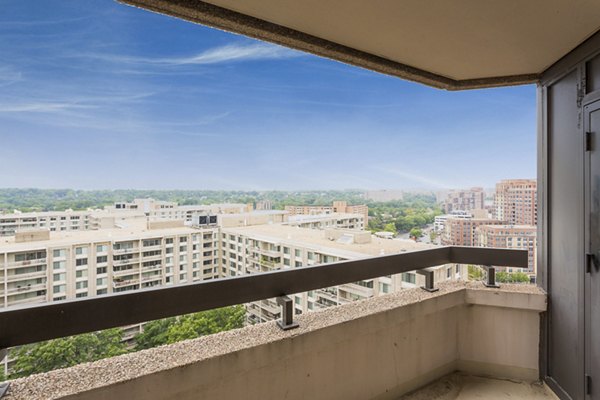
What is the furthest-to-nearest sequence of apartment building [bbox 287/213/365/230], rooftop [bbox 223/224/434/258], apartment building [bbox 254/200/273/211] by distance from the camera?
apartment building [bbox 254/200/273/211]
apartment building [bbox 287/213/365/230]
rooftop [bbox 223/224/434/258]

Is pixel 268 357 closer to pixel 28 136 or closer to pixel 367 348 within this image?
pixel 367 348

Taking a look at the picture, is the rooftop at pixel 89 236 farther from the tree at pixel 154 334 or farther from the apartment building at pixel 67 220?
the tree at pixel 154 334

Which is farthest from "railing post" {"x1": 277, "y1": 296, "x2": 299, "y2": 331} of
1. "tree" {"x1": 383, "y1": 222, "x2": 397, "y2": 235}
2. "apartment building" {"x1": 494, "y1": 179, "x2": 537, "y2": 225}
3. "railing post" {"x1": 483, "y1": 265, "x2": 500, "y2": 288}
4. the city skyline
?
the city skyline

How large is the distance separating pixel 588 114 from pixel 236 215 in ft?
12.5

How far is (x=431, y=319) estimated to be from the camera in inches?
76.5

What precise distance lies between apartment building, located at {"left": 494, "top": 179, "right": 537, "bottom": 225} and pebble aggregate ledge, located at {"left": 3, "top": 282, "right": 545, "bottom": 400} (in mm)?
1308

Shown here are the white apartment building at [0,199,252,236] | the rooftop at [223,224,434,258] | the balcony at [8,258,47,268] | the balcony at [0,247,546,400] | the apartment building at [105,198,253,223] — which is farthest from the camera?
the apartment building at [105,198,253,223]

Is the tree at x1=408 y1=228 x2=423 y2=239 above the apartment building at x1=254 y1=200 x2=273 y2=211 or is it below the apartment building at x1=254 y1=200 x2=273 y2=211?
below

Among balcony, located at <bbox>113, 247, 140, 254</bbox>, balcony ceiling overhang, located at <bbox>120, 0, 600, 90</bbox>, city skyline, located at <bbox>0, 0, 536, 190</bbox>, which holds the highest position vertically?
city skyline, located at <bbox>0, 0, 536, 190</bbox>

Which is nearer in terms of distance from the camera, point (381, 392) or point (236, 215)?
point (381, 392)

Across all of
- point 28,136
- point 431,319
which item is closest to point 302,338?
point 431,319

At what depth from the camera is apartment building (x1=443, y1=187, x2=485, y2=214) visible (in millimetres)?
2711

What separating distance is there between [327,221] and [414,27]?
2.86 meters

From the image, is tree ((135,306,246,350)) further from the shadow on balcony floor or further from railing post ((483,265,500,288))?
railing post ((483,265,500,288))
